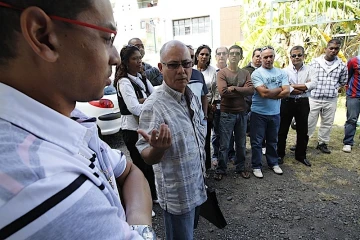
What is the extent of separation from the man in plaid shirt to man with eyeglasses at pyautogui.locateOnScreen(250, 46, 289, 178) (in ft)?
4.15

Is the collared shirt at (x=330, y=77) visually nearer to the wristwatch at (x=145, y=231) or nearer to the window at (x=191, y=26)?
the wristwatch at (x=145, y=231)

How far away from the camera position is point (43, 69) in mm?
574

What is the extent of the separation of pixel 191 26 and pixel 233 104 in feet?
53.9

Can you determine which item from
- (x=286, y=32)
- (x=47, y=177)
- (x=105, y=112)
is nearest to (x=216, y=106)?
(x=105, y=112)

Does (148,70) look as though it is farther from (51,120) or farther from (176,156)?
(51,120)

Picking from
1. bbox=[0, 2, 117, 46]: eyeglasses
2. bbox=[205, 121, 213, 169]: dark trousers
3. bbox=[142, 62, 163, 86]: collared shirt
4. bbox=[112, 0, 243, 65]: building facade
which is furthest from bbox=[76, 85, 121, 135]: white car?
bbox=[112, 0, 243, 65]: building facade

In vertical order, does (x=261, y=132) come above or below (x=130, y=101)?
below

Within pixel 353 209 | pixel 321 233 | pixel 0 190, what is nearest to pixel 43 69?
pixel 0 190

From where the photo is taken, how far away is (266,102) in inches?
150

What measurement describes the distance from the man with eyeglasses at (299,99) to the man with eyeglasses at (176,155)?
280cm

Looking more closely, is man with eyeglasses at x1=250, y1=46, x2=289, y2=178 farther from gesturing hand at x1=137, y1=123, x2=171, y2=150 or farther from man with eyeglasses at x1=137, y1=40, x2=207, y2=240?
gesturing hand at x1=137, y1=123, x2=171, y2=150

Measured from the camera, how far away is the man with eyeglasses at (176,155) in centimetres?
174

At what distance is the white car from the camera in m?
4.81

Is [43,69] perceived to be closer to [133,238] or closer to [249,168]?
[133,238]
